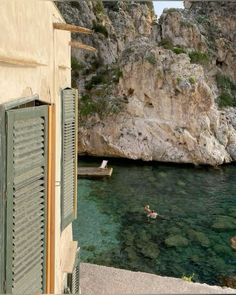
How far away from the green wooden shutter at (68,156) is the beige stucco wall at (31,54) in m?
0.22

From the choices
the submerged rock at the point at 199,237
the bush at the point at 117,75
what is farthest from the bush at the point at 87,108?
the submerged rock at the point at 199,237

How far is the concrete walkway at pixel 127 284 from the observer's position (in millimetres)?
9289

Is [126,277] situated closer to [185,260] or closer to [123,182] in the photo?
[185,260]

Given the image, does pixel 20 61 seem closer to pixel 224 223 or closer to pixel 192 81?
pixel 224 223

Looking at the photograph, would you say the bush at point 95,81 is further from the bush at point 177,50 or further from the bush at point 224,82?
the bush at point 224,82

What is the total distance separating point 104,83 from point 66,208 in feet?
98.1

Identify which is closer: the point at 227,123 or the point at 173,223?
the point at 173,223

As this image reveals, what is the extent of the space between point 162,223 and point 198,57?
26.2 m

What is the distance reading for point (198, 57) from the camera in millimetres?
39219

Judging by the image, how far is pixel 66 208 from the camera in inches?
258

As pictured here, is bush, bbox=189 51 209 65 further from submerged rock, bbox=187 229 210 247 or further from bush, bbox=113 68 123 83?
submerged rock, bbox=187 229 210 247

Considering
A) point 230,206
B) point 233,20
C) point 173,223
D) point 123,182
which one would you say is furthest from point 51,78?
point 233,20

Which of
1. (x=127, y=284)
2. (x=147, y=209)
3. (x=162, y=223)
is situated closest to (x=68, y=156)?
(x=127, y=284)

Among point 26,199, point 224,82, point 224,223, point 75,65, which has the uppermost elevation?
point 75,65
